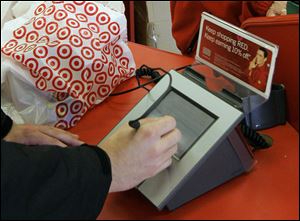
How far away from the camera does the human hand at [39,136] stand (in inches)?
28.0

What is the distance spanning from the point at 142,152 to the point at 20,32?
0.41m

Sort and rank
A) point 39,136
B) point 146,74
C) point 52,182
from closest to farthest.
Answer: point 52,182 < point 39,136 < point 146,74

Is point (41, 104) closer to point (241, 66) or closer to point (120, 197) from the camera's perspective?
point (120, 197)

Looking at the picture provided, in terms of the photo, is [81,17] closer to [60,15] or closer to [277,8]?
[60,15]

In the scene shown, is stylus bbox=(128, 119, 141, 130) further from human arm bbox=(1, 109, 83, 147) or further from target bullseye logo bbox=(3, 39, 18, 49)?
target bullseye logo bbox=(3, 39, 18, 49)

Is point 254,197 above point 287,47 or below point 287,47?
below

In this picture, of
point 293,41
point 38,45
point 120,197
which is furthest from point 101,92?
point 293,41

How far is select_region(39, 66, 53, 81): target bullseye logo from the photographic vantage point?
2.49 feet

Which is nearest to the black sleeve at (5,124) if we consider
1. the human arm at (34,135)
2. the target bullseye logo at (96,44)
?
the human arm at (34,135)

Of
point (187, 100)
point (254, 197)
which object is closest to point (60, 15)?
point (187, 100)

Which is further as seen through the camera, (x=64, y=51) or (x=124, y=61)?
(x=124, y=61)

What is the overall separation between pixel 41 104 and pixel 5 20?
0.57ft

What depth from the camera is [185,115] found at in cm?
61

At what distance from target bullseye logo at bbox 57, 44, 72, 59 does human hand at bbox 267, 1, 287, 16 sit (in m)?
0.38
